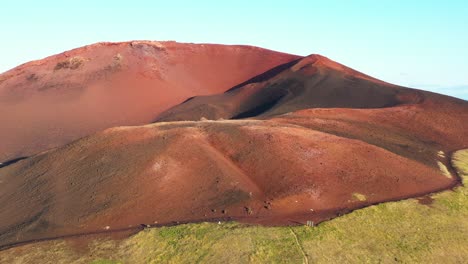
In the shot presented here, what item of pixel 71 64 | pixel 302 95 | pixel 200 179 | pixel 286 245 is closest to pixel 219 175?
pixel 200 179

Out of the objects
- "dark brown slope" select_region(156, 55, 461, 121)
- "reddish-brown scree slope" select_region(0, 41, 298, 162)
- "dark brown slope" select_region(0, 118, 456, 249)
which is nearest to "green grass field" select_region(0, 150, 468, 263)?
"dark brown slope" select_region(0, 118, 456, 249)

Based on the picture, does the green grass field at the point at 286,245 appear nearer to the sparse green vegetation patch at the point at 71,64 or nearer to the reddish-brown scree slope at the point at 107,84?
the reddish-brown scree slope at the point at 107,84

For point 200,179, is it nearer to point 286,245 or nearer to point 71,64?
point 286,245

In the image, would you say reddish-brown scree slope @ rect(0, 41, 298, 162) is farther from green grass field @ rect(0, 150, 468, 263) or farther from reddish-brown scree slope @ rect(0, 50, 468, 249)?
green grass field @ rect(0, 150, 468, 263)

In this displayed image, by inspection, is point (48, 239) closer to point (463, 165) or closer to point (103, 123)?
point (463, 165)

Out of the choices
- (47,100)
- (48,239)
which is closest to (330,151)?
(48,239)
